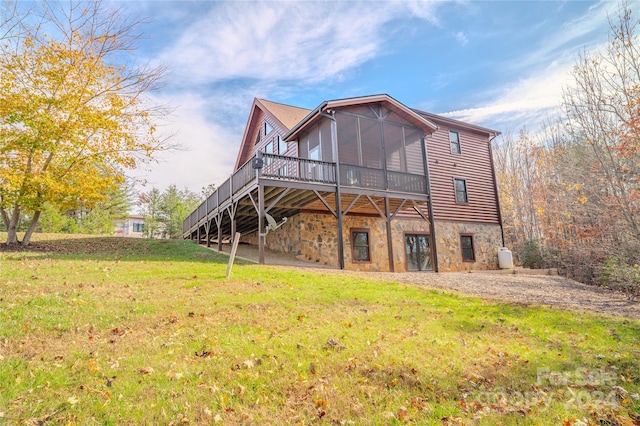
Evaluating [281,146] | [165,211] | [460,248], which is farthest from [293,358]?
[165,211]

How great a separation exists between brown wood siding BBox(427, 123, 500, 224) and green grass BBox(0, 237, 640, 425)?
11.6m

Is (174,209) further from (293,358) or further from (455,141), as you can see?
(293,358)

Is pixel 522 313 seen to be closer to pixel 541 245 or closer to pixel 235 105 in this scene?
pixel 541 245

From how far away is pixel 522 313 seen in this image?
21.7 ft

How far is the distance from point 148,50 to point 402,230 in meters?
13.1

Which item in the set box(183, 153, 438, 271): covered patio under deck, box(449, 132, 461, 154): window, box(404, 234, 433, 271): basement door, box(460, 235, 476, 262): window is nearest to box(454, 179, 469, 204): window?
box(449, 132, 461, 154): window

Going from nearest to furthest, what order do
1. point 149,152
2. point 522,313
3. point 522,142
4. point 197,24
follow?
point 522,313, point 197,24, point 149,152, point 522,142

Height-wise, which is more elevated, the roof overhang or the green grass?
the roof overhang

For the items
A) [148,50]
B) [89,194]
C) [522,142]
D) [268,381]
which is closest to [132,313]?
[268,381]

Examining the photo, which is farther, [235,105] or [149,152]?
[235,105]

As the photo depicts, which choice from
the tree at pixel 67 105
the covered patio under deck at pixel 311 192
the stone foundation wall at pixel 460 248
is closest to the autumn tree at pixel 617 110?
the covered patio under deck at pixel 311 192

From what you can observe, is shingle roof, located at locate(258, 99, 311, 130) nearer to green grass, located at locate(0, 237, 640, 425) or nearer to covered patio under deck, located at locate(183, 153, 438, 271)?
covered patio under deck, located at locate(183, 153, 438, 271)

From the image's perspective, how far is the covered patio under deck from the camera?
1182 centimetres

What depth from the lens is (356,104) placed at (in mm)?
13625
